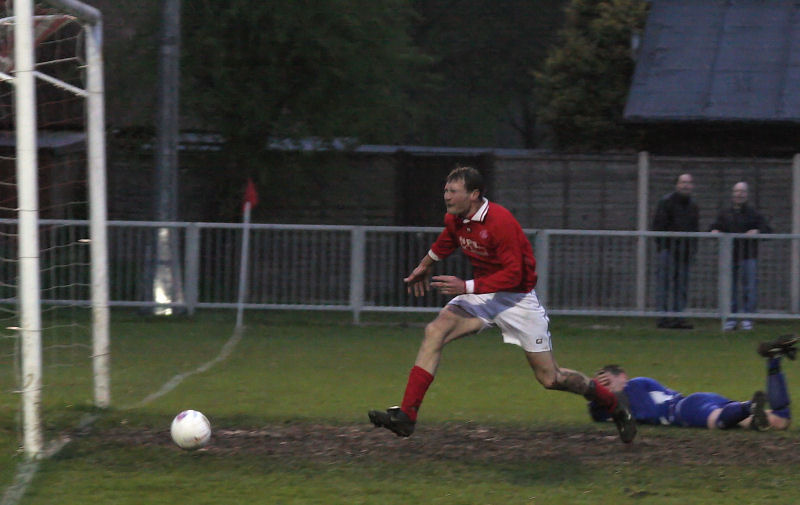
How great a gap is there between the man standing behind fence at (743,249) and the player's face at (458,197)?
860 cm

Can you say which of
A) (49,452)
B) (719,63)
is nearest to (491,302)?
(49,452)

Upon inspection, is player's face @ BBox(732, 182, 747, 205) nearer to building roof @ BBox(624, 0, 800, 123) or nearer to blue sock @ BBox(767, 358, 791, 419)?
building roof @ BBox(624, 0, 800, 123)

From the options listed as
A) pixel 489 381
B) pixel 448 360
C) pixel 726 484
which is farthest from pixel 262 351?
pixel 726 484

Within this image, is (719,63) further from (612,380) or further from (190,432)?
(190,432)

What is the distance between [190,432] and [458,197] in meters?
2.18

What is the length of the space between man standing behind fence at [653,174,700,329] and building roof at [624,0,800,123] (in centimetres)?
418

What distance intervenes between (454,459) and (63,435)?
260 cm

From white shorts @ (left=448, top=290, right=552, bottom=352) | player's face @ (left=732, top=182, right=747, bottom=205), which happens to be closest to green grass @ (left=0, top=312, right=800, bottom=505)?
white shorts @ (left=448, top=290, right=552, bottom=352)

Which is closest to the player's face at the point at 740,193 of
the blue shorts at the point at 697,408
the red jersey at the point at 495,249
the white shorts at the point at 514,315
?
the blue shorts at the point at 697,408

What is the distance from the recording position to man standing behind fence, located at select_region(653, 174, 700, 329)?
51.8 ft

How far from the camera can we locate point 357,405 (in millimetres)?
9750

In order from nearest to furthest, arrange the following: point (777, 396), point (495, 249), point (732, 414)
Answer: point (495, 249), point (732, 414), point (777, 396)

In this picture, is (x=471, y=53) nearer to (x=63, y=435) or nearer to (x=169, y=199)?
(x=169, y=199)

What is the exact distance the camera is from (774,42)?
21.4 m
